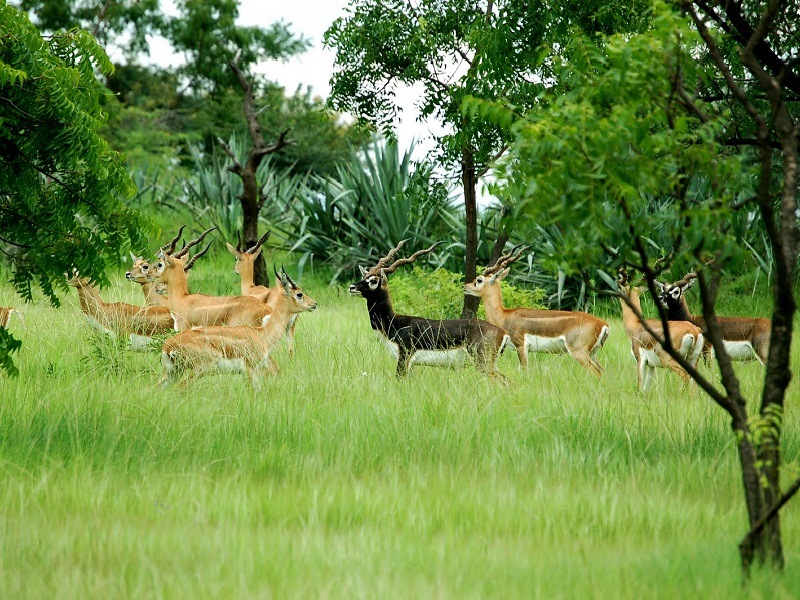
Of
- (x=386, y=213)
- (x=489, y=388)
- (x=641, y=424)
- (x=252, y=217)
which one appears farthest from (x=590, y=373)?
(x=386, y=213)

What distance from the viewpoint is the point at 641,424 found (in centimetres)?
721

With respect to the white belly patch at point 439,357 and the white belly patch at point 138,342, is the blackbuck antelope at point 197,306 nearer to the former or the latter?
the white belly patch at point 138,342

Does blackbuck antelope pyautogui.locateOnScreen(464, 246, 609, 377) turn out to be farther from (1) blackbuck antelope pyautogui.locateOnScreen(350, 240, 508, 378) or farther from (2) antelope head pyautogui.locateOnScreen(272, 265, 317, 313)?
(2) antelope head pyautogui.locateOnScreen(272, 265, 317, 313)

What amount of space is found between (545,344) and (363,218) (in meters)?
9.87

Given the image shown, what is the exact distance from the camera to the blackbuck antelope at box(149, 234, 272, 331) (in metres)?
10.9

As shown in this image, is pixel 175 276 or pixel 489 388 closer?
pixel 489 388

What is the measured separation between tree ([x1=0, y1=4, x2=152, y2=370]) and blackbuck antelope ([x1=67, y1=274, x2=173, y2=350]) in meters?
3.17

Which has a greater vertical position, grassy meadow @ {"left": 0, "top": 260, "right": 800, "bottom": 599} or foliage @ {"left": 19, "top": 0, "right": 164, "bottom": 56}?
foliage @ {"left": 19, "top": 0, "right": 164, "bottom": 56}

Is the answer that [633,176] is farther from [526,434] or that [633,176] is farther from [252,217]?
[252,217]

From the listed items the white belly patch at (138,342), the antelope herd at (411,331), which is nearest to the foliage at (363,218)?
the antelope herd at (411,331)

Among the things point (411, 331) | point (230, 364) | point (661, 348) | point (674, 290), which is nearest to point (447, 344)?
point (411, 331)

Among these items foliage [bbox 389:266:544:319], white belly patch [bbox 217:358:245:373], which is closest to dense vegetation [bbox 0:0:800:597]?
white belly patch [bbox 217:358:245:373]

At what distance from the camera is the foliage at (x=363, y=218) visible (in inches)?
736

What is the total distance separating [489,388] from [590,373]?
6.03 feet
